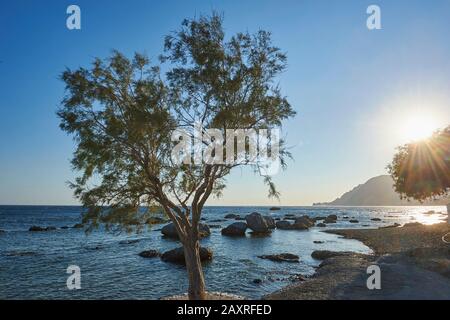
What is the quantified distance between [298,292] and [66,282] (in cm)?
2106

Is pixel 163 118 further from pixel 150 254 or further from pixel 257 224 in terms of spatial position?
pixel 257 224

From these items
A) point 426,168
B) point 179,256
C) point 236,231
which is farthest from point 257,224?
point 426,168

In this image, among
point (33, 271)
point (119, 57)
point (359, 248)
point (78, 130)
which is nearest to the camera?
point (78, 130)

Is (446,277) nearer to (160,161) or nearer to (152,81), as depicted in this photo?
(160,161)

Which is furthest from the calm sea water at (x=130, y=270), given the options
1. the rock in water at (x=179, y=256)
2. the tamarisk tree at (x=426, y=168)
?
the tamarisk tree at (x=426, y=168)

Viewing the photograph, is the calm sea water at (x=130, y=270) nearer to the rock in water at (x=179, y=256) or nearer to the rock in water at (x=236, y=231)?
the rock in water at (x=179, y=256)

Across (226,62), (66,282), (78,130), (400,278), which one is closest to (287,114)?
(226,62)

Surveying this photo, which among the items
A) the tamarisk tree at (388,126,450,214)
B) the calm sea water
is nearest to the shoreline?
the calm sea water

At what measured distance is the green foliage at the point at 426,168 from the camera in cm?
3791

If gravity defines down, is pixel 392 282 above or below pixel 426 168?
below

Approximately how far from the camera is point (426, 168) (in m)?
39.3

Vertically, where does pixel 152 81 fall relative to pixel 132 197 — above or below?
above

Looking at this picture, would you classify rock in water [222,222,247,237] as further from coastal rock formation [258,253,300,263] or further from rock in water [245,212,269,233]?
coastal rock formation [258,253,300,263]

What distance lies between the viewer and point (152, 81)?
57.0 ft
